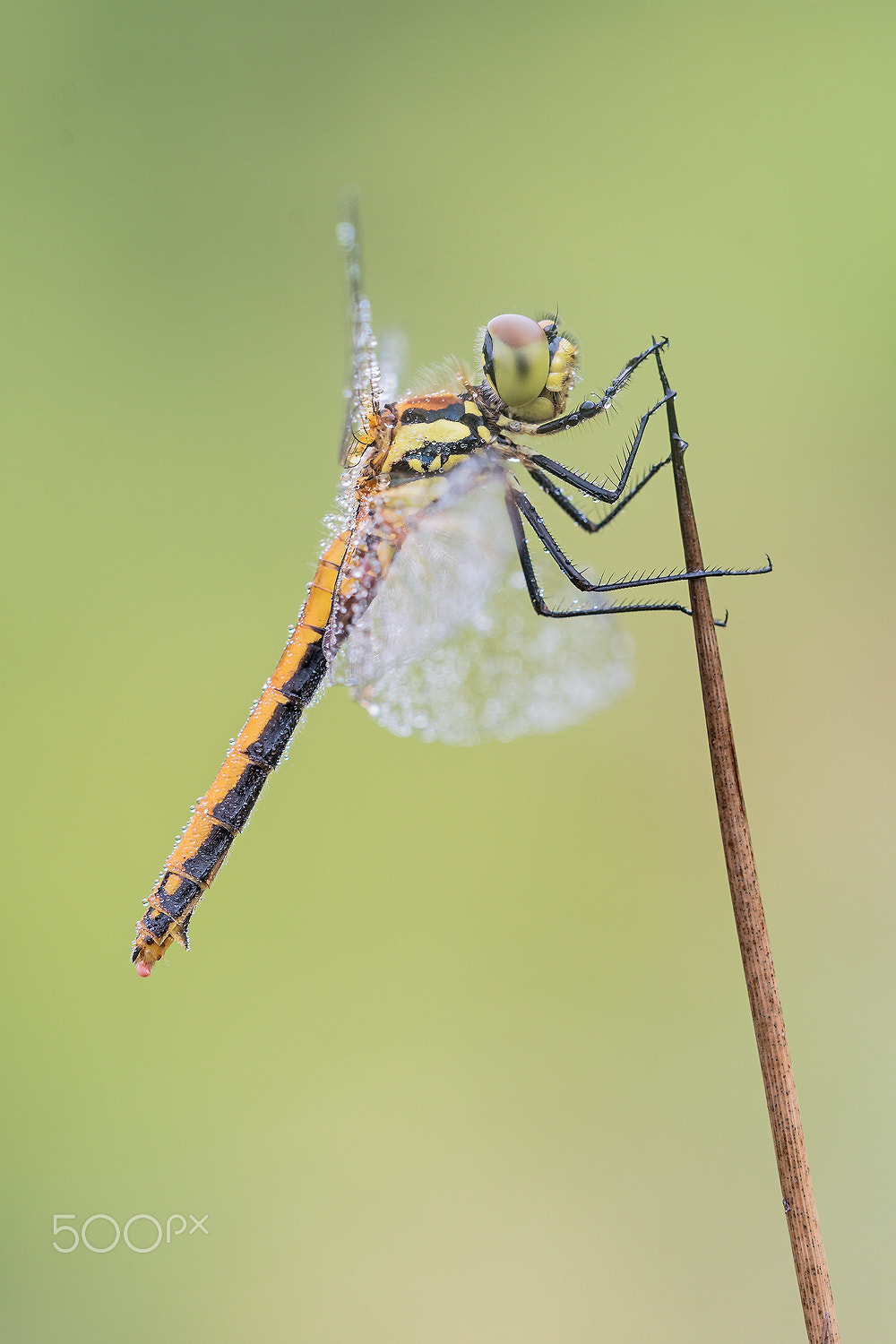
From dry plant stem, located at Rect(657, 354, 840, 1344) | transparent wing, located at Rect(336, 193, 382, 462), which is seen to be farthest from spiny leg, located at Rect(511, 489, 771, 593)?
dry plant stem, located at Rect(657, 354, 840, 1344)

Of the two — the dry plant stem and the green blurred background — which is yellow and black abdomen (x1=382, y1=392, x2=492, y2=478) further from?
the dry plant stem

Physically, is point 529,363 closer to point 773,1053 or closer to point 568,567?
point 568,567

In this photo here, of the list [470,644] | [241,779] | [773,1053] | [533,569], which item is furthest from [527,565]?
[773,1053]

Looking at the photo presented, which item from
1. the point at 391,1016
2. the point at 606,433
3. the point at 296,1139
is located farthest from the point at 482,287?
the point at 296,1139

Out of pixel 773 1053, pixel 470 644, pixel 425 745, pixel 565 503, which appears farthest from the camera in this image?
pixel 425 745

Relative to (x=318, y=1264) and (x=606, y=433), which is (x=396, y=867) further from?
(x=606, y=433)

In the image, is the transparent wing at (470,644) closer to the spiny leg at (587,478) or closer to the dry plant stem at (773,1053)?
the spiny leg at (587,478)
